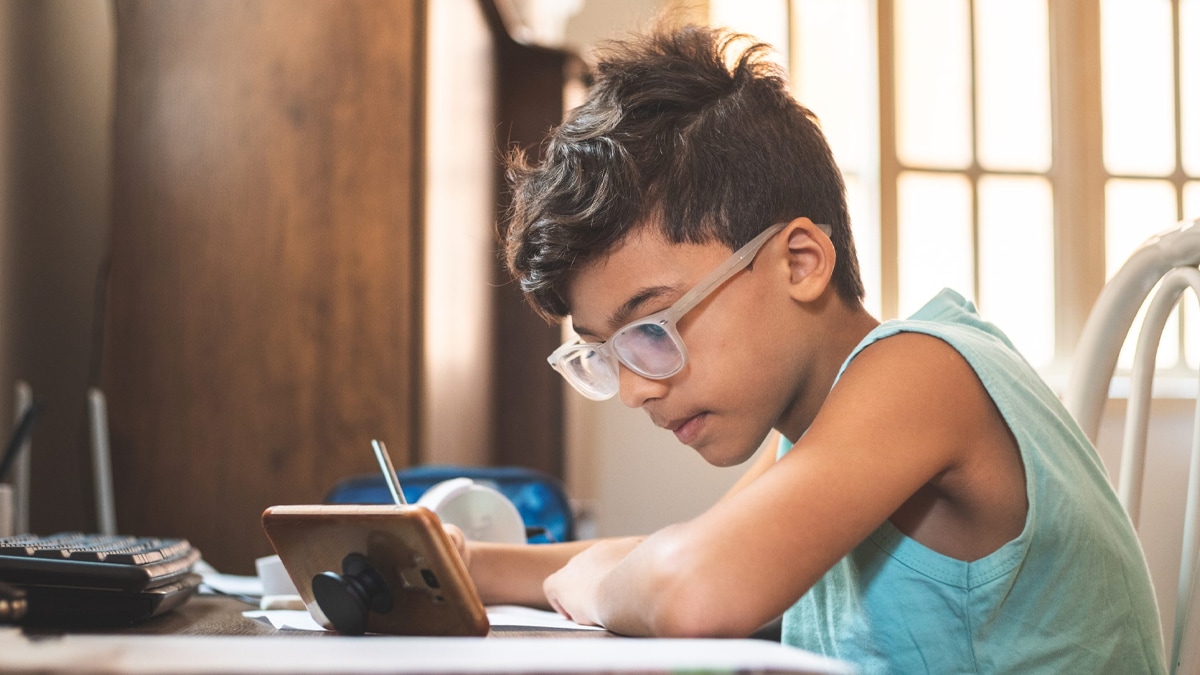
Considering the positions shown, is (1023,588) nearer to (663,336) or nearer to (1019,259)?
(663,336)

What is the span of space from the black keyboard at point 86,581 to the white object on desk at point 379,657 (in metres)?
0.21

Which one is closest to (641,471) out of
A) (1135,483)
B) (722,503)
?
(1135,483)

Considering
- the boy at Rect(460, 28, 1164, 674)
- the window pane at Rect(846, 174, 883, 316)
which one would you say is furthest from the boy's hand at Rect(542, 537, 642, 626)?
the window pane at Rect(846, 174, 883, 316)

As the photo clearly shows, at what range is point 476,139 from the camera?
234 cm

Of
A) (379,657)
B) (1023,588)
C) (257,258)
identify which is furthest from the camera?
(257,258)

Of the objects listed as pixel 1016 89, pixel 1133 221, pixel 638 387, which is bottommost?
pixel 638 387

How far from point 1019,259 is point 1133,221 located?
389mm

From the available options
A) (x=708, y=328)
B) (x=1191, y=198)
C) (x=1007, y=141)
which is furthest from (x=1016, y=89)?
(x=708, y=328)

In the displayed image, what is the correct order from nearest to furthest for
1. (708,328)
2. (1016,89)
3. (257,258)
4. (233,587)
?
(708,328) → (233,587) → (257,258) → (1016,89)

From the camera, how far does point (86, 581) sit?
0.62 m

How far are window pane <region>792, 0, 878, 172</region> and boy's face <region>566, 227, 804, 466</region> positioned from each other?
2.39m

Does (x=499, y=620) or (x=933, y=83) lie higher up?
(x=933, y=83)

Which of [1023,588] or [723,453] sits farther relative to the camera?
[723,453]

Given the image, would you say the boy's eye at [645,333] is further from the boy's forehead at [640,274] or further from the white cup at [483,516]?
the white cup at [483,516]
